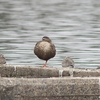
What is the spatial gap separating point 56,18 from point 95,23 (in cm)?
407

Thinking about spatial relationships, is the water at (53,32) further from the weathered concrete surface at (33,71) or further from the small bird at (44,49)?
the weathered concrete surface at (33,71)

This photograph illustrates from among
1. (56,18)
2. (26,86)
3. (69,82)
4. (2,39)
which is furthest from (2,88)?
(56,18)

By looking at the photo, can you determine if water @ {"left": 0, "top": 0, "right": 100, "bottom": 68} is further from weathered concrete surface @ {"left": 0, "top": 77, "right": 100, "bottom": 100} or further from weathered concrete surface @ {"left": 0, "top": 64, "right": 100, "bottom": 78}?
weathered concrete surface @ {"left": 0, "top": 77, "right": 100, "bottom": 100}

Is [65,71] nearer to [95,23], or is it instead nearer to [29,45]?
[29,45]

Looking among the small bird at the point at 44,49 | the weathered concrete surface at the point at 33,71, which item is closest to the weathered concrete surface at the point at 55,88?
the weathered concrete surface at the point at 33,71

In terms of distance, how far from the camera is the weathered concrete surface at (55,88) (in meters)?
7.97

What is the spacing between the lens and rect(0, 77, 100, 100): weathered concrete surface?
7.97 m

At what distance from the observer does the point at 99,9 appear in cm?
3578

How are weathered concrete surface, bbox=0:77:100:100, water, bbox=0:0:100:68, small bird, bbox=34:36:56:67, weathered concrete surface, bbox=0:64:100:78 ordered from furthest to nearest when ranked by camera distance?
water, bbox=0:0:100:68 → small bird, bbox=34:36:56:67 → weathered concrete surface, bbox=0:64:100:78 → weathered concrete surface, bbox=0:77:100:100

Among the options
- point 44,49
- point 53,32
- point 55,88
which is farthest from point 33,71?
point 53,32

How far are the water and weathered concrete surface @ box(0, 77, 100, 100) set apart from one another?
6924 millimetres

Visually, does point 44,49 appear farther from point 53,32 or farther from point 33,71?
point 53,32

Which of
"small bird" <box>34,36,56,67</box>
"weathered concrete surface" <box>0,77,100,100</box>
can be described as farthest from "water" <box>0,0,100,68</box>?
"weathered concrete surface" <box>0,77,100,100</box>

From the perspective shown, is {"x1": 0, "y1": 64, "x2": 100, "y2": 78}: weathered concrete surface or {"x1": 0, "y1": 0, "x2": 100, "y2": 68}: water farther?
{"x1": 0, "y1": 0, "x2": 100, "y2": 68}: water
